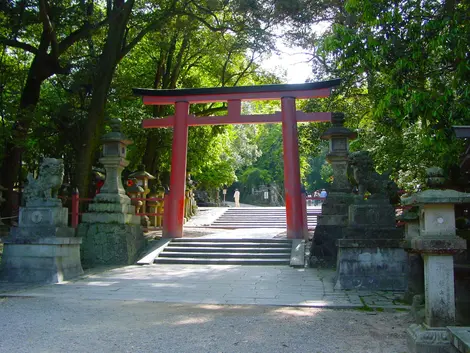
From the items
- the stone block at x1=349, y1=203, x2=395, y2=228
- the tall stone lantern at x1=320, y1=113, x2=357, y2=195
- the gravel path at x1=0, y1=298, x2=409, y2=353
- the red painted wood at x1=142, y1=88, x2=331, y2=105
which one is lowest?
the gravel path at x1=0, y1=298, x2=409, y2=353

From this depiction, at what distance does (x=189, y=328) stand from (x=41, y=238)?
168 inches

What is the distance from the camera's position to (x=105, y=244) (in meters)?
10.5

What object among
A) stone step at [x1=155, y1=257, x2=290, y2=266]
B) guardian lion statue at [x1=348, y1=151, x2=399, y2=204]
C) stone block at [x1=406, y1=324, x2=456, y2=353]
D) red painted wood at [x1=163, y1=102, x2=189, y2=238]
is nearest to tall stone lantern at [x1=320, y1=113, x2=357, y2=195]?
stone step at [x1=155, y1=257, x2=290, y2=266]

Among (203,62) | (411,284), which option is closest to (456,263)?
(411,284)

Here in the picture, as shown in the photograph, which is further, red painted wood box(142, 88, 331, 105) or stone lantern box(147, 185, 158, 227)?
stone lantern box(147, 185, 158, 227)

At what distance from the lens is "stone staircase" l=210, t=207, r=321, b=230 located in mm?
19250

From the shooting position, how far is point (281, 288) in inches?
292

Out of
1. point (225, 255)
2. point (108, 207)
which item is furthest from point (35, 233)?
point (225, 255)

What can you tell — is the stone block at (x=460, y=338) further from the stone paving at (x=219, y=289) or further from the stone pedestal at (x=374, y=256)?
the stone pedestal at (x=374, y=256)

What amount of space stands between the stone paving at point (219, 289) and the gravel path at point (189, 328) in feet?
1.45

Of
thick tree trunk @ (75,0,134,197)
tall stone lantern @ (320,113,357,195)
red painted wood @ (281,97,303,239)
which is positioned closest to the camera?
tall stone lantern @ (320,113,357,195)

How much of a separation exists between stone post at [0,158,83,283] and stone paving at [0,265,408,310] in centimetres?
37

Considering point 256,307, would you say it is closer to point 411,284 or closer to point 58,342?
point 411,284

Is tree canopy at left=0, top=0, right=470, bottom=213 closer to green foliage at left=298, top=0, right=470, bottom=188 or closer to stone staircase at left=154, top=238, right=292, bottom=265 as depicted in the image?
green foliage at left=298, top=0, right=470, bottom=188
